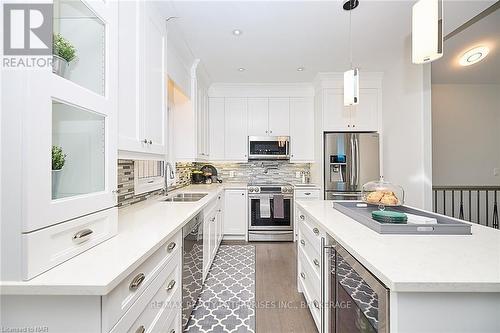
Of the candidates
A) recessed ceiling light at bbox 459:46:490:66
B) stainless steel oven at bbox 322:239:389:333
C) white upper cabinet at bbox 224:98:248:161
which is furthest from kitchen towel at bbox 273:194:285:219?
recessed ceiling light at bbox 459:46:490:66

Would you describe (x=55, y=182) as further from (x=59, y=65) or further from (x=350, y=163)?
(x=350, y=163)

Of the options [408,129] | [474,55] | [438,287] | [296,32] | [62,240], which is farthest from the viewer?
[474,55]

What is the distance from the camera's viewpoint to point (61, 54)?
985 mm

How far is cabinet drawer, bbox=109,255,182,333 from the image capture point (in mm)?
967

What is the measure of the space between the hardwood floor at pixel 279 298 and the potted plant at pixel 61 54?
6.48 ft

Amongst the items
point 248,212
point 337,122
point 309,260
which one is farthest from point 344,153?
point 309,260

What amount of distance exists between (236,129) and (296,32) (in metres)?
2.06

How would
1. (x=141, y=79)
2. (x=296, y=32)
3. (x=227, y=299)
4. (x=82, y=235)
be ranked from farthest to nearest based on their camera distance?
(x=296, y=32) < (x=227, y=299) < (x=141, y=79) < (x=82, y=235)

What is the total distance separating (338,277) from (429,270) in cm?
53

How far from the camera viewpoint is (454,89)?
15.1 feet

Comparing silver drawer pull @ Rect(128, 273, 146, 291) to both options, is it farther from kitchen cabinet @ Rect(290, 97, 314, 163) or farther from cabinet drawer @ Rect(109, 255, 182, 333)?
kitchen cabinet @ Rect(290, 97, 314, 163)

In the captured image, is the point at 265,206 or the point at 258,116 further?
the point at 258,116

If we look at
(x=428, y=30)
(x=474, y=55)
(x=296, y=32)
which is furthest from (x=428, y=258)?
(x=474, y=55)

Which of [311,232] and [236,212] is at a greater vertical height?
[311,232]
